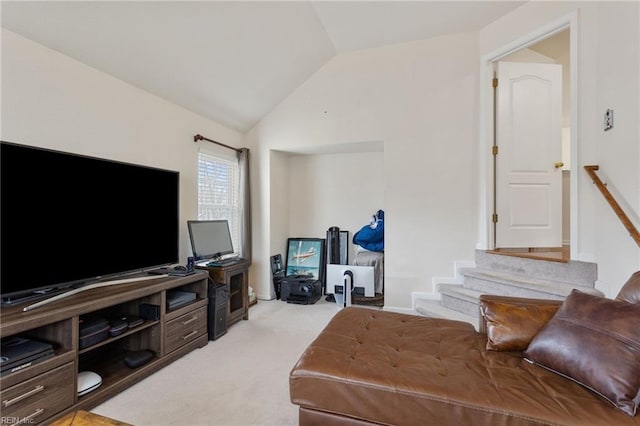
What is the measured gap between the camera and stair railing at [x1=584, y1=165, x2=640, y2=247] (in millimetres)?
1857

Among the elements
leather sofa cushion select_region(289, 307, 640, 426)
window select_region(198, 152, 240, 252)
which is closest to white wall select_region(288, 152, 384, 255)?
window select_region(198, 152, 240, 252)

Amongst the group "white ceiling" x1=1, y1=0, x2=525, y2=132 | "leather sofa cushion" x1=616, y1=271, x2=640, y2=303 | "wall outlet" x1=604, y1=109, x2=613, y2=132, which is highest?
"white ceiling" x1=1, y1=0, x2=525, y2=132

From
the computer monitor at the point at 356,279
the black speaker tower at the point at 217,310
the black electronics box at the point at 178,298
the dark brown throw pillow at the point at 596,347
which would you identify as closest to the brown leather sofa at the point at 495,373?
the dark brown throw pillow at the point at 596,347

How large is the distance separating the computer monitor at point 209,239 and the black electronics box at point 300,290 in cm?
100

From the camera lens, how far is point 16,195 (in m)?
1.67

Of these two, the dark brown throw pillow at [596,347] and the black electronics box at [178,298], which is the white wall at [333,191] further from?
the dark brown throw pillow at [596,347]

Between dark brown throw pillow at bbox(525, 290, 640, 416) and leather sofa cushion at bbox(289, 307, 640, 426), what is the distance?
50 millimetres

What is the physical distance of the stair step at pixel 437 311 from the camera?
2823 mm

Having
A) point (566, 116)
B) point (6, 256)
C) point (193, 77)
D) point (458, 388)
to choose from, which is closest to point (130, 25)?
point (193, 77)

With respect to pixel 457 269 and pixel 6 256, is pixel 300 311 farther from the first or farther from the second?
pixel 6 256

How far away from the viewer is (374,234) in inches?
162

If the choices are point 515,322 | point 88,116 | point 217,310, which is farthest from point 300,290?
point 88,116

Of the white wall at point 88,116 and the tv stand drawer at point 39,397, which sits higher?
the white wall at point 88,116

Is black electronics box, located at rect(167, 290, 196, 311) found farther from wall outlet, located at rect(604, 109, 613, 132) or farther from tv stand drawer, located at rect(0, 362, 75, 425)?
wall outlet, located at rect(604, 109, 613, 132)
